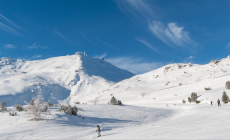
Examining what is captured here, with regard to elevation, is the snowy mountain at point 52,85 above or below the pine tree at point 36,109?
above

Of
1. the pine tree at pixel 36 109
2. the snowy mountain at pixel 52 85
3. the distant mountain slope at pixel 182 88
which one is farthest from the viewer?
the snowy mountain at pixel 52 85

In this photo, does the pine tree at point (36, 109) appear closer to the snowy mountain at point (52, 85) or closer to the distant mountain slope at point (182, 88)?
the distant mountain slope at point (182, 88)

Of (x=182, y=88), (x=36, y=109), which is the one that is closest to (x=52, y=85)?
(x=182, y=88)

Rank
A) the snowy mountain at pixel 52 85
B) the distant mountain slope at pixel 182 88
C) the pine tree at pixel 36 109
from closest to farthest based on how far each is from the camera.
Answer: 1. the pine tree at pixel 36 109
2. the distant mountain slope at pixel 182 88
3. the snowy mountain at pixel 52 85

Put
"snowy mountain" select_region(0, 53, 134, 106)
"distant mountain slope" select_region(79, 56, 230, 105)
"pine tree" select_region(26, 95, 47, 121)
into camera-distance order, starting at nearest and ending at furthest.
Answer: "pine tree" select_region(26, 95, 47, 121) < "distant mountain slope" select_region(79, 56, 230, 105) < "snowy mountain" select_region(0, 53, 134, 106)

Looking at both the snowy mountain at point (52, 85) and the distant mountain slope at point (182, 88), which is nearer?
the distant mountain slope at point (182, 88)

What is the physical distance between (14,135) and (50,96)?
62.1 m

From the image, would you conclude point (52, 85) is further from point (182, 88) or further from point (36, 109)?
point (36, 109)

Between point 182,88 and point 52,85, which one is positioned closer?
point 182,88

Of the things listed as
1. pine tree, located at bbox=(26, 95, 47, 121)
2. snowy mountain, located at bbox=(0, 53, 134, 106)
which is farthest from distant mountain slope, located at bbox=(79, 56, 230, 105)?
pine tree, located at bbox=(26, 95, 47, 121)

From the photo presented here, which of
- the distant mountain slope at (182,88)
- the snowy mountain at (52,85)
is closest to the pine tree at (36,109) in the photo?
the distant mountain slope at (182,88)

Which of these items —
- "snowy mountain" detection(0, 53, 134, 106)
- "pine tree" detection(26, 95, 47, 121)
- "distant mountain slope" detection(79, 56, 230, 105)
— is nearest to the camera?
"pine tree" detection(26, 95, 47, 121)

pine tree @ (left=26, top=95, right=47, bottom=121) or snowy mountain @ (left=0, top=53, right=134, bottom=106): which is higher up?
snowy mountain @ (left=0, top=53, right=134, bottom=106)

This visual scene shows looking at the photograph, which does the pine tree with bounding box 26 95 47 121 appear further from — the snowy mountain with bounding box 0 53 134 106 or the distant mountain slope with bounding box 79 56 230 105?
the snowy mountain with bounding box 0 53 134 106
